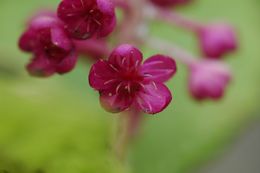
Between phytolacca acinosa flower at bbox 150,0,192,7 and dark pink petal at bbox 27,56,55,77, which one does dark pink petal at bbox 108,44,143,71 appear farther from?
phytolacca acinosa flower at bbox 150,0,192,7

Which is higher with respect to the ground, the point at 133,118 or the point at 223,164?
the point at 133,118

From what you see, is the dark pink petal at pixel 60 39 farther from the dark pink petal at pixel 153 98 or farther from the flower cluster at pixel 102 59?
the dark pink petal at pixel 153 98

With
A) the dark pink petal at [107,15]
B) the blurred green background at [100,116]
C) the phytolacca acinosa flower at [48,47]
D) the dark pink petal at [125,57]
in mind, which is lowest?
the blurred green background at [100,116]

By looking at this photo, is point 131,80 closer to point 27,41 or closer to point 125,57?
point 125,57

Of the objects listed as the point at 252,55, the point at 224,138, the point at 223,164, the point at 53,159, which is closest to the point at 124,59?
the point at 53,159

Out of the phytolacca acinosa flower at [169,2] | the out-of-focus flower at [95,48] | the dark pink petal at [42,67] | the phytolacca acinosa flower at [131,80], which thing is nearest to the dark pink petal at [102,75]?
the phytolacca acinosa flower at [131,80]

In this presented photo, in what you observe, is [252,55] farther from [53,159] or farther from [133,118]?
[53,159]
